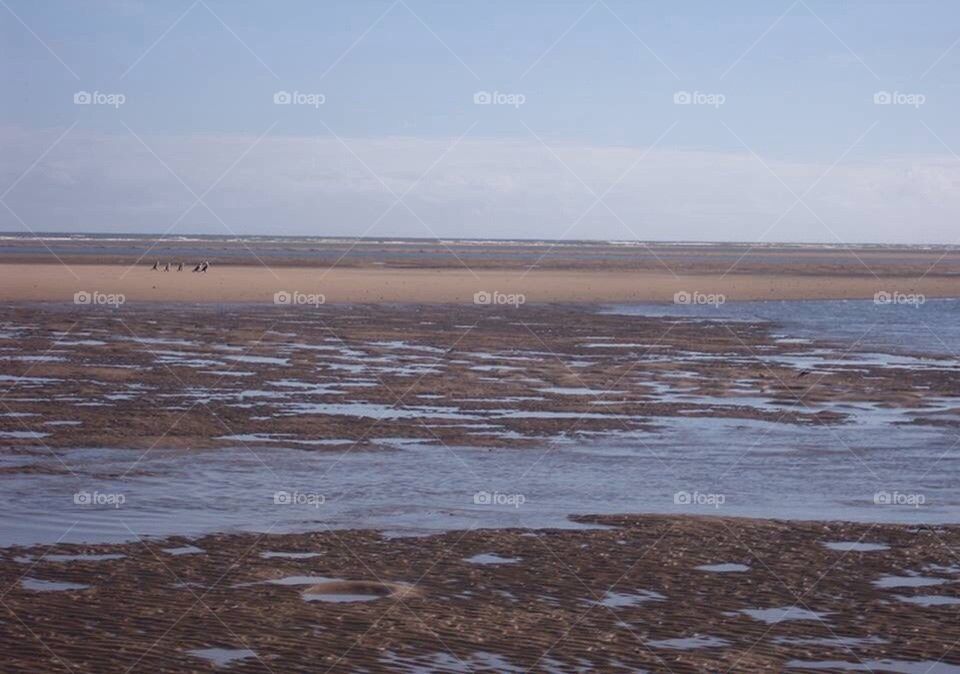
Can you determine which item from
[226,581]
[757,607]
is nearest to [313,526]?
[226,581]

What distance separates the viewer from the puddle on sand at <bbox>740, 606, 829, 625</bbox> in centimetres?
1046

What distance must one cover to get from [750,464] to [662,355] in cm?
1474

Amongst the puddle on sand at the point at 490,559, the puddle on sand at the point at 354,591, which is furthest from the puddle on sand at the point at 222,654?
the puddle on sand at the point at 490,559

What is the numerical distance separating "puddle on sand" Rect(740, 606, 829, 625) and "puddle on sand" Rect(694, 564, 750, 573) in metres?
1.18

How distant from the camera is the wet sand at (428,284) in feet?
173

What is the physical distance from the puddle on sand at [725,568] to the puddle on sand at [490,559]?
1.80 meters

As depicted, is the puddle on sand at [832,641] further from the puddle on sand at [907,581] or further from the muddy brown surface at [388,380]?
the muddy brown surface at [388,380]

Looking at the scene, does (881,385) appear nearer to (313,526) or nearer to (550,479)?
(550,479)

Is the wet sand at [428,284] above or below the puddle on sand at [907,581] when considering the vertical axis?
above

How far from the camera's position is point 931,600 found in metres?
11.1

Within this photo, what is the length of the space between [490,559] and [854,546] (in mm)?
3862

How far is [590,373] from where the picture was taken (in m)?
27.9

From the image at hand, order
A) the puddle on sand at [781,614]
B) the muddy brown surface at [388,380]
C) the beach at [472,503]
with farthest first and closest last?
the muddy brown surface at [388,380] < the puddle on sand at [781,614] < the beach at [472,503]

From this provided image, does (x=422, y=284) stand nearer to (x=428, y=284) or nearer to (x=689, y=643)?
(x=428, y=284)
